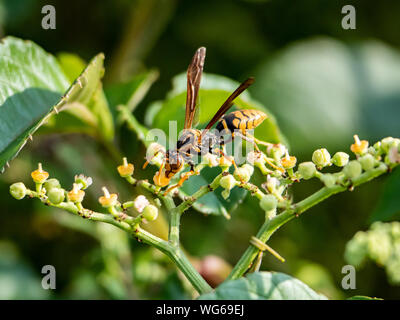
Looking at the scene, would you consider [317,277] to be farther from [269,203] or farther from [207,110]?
[269,203]

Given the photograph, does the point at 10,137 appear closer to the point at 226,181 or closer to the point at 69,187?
the point at 226,181

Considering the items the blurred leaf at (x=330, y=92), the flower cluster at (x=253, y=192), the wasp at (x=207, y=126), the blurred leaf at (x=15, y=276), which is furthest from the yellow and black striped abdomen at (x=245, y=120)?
the blurred leaf at (x=15, y=276)

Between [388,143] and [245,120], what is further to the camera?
[245,120]

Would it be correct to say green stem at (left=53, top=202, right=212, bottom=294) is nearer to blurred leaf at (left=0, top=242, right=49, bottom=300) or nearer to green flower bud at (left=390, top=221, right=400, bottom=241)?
green flower bud at (left=390, top=221, right=400, bottom=241)

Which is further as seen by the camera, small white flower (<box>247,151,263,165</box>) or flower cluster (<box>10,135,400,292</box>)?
small white flower (<box>247,151,263,165</box>)

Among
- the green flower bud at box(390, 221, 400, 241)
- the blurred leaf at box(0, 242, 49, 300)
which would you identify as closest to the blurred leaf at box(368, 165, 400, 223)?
the green flower bud at box(390, 221, 400, 241)

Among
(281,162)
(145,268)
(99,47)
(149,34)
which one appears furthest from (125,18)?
(281,162)

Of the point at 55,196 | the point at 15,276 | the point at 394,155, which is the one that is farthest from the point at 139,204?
the point at 15,276
